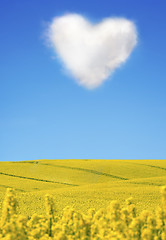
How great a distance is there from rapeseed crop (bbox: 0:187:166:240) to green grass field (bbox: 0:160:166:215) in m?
6.87

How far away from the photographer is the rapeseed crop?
839 centimetres

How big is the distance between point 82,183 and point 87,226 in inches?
1020

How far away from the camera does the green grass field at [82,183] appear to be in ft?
70.2

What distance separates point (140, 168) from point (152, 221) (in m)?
33.7

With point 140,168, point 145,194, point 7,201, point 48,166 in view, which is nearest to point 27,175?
point 48,166

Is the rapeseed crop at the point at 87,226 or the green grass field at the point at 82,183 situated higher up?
the green grass field at the point at 82,183

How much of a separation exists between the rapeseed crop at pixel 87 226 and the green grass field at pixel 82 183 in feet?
22.5

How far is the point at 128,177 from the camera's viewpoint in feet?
128

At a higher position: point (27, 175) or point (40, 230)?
point (27, 175)

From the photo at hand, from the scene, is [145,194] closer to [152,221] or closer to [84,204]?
[84,204]

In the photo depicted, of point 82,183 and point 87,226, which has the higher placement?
point 82,183

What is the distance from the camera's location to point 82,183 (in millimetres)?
35188

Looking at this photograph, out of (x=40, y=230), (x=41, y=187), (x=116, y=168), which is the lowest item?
(x=40, y=230)

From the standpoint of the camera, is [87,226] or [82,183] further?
[82,183]
